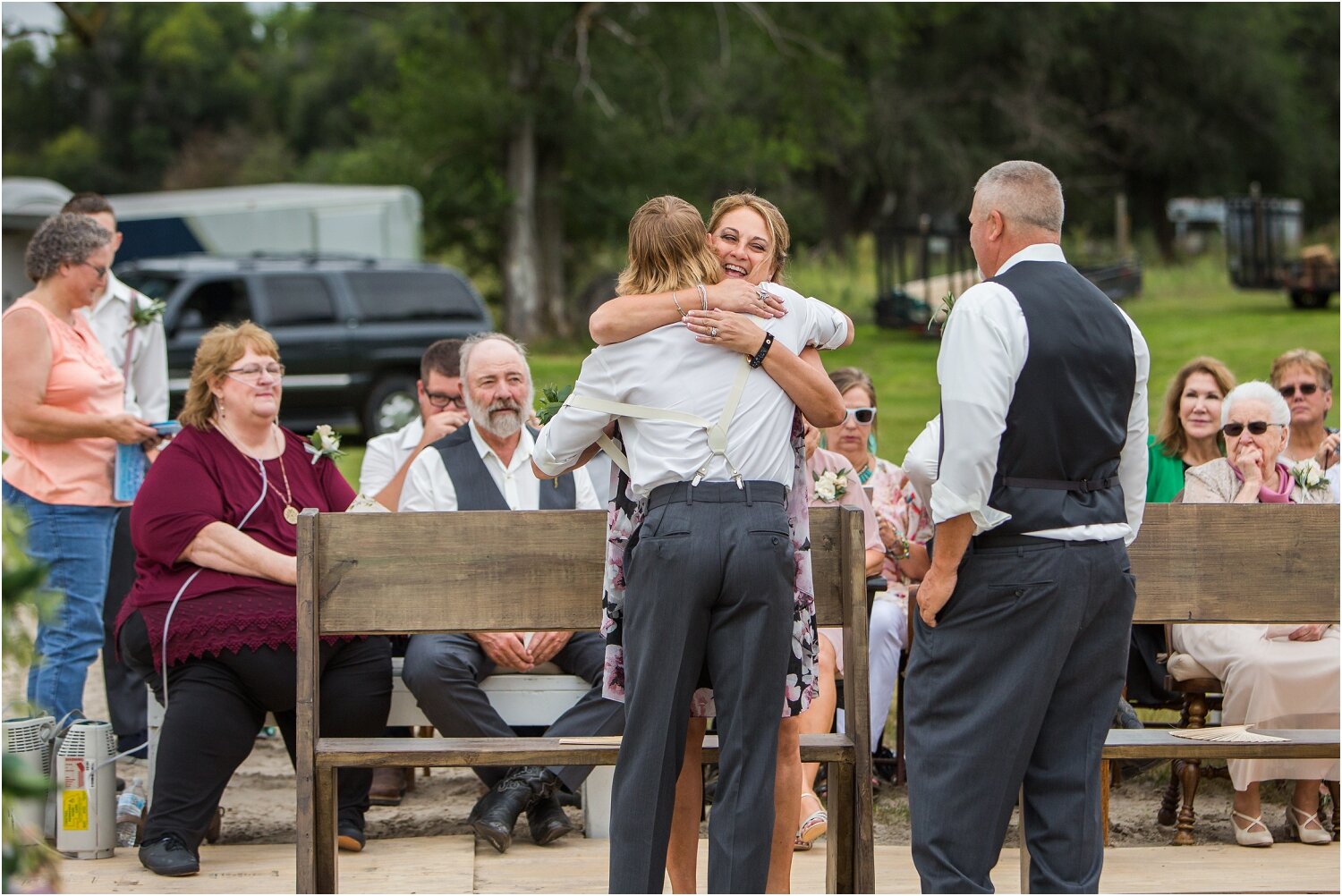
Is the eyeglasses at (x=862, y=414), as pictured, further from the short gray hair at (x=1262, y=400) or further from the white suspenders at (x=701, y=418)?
the white suspenders at (x=701, y=418)

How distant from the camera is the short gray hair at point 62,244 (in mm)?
5645

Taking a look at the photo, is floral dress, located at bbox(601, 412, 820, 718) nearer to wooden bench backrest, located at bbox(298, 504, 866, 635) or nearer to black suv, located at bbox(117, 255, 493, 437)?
wooden bench backrest, located at bbox(298, 504, 866, 635)

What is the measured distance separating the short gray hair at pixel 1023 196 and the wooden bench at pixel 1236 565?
4.10 feet

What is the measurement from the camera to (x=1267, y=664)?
5016 mm

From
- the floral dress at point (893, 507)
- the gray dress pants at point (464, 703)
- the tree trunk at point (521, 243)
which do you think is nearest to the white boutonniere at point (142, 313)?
the gray dress pants at point (464, 703)

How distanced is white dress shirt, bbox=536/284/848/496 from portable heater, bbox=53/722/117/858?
2180 mm

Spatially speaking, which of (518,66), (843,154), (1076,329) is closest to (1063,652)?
(1076,329)

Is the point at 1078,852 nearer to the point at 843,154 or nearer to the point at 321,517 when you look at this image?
the point at 321,517

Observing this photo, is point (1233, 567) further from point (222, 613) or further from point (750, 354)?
point (222, 613)

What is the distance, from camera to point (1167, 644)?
215 inches

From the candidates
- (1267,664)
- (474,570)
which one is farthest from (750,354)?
(1267,664)

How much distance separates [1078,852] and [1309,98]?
39.3 meters

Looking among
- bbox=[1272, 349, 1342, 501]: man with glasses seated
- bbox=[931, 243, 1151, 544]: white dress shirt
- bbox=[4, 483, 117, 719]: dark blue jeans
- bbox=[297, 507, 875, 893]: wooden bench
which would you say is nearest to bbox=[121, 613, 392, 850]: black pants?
bbox=[297, 507, 875, 893]: wooden bench

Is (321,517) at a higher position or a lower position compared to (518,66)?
lower
